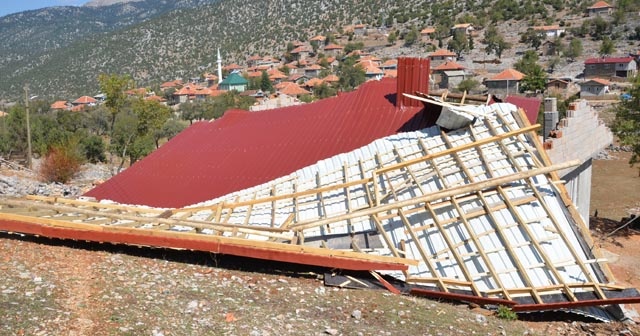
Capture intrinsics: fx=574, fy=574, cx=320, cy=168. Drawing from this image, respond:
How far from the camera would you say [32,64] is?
14212 centimetres

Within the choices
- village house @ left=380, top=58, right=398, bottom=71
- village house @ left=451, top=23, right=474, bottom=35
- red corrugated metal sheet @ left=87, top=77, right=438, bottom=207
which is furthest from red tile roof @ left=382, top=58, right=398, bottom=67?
red corrugated metal sheet @ left=87, top=77, right=438, bottom=207

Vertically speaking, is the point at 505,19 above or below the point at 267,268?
above

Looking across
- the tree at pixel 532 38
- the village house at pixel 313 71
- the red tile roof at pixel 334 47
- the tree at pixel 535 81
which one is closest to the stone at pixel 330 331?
the tree at pixel 535 81

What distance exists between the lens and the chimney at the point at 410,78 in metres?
17.8

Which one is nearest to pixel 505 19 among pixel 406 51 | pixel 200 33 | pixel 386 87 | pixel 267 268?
pixel 406 51

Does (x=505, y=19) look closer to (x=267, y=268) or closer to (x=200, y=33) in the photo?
(x=200, y=33)

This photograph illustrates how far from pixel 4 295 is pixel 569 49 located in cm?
9286

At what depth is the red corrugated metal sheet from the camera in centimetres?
1677

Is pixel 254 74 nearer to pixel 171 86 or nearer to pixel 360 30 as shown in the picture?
pixel 171 86

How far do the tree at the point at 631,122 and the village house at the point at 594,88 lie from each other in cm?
4761

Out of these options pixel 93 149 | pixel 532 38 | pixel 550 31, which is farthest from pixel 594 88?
pixel 93 149

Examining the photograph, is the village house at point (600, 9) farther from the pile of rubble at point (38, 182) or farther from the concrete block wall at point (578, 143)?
the concrete block wall at point (578, 143)

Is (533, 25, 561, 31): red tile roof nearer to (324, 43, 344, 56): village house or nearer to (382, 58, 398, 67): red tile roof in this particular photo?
(382, 58, 398, 67): red tile roof

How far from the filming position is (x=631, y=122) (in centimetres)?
2330
